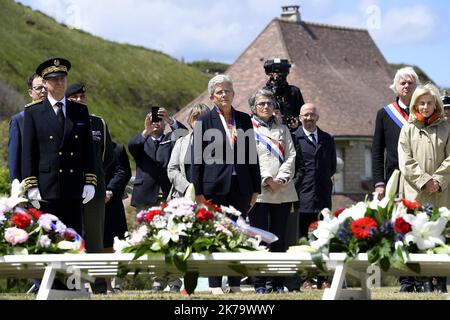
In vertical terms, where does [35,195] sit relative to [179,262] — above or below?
above

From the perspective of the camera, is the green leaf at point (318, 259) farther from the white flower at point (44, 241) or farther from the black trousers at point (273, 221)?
the black trousers at point (273, 221)

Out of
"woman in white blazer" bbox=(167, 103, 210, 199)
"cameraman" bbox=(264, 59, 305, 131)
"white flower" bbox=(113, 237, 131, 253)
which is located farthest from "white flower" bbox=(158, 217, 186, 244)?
"cameraman" bbox=(264, 59, 305, 131)

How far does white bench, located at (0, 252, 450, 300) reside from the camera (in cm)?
863

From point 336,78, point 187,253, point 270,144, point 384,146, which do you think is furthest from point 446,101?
point 336,78

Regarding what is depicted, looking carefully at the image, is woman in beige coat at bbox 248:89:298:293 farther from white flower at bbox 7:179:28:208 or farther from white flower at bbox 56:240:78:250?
white flower at bbox 56:240:78:250

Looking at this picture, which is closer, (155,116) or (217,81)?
(217,81)

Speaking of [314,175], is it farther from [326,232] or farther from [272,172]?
[326,232]

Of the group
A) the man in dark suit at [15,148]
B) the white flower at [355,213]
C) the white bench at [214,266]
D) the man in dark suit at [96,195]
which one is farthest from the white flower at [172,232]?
the man in dark suit at [96,195]

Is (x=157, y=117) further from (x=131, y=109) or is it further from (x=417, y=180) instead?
(x=131, y=109)

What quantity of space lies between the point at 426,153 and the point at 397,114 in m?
0.95

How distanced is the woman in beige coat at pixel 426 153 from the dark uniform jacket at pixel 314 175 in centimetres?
251

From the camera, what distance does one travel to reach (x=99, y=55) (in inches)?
3002

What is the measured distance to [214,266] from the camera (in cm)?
924

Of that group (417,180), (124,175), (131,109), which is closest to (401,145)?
(417,180)
